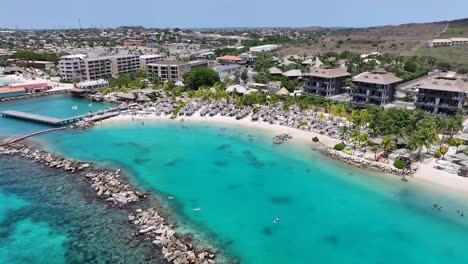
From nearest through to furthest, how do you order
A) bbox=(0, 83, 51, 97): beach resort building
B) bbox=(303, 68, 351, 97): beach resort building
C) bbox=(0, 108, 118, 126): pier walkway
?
bbox=(0, 108, 118, 126): pier walkway < bbox=(303, 68, 351, 97): beach resort building < bbox=(0, 83, 51, 97): beach resort building

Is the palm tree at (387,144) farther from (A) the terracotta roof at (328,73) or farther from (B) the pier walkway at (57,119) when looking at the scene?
(B) the pier walkway at (57,119)

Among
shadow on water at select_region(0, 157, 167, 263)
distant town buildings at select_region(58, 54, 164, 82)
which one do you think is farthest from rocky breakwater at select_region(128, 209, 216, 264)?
distant town buildings at select_region(58, 54, 164, 82)

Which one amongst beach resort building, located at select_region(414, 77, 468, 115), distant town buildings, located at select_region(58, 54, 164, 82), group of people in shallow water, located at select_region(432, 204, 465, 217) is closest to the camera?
group of people in shallow water, located at select_region(432, 204, 465, 217)

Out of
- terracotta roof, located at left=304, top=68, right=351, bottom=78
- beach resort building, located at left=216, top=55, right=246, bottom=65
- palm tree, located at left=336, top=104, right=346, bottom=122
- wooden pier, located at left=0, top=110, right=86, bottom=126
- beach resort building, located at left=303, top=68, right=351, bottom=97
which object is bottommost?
wooden pier, located at left=0, top=110, right=86, bottom=126

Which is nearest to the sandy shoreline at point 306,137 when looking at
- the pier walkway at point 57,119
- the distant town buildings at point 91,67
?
the pier walkway at point 57,119

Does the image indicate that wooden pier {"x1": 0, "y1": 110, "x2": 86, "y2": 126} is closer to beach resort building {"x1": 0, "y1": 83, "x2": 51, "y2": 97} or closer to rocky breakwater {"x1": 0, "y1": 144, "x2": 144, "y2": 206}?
rocky breakwater {"x1": 0, "y1": 144, "x2": 144, "y2": 206}

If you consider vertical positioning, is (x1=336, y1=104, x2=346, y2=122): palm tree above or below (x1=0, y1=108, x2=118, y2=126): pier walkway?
above
